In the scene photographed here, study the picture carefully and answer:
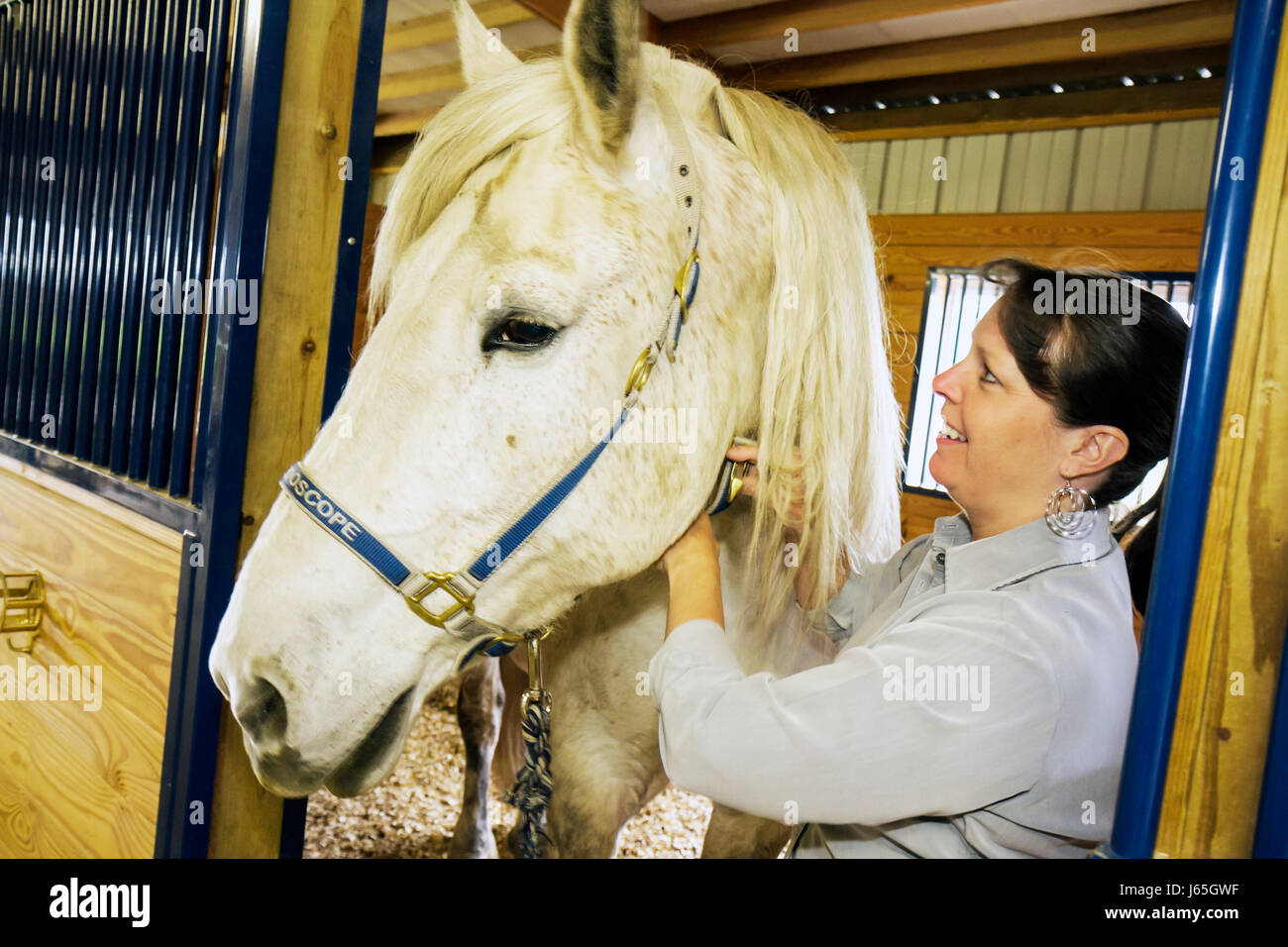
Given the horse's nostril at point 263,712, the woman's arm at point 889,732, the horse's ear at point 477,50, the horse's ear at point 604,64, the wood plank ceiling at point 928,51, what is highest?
the wood plank ceiling at point 928,51

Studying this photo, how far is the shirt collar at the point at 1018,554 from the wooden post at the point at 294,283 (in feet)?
3.35

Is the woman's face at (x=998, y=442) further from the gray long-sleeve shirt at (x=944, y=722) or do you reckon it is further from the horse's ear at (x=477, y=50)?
the horse's ear at (x=477, y=50)

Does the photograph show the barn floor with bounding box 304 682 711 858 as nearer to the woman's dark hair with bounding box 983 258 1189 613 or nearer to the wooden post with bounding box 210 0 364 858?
the wooden post with bounding box 210 0 364 858

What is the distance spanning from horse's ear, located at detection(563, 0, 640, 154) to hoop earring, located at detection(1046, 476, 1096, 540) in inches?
28.1

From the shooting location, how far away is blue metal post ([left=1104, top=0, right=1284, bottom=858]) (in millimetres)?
718

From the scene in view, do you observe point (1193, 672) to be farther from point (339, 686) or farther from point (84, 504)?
point (84, 504)

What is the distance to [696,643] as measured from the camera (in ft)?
3.23

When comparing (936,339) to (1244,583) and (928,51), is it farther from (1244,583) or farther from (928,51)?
(1244,583)

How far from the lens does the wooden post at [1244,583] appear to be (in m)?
0.71

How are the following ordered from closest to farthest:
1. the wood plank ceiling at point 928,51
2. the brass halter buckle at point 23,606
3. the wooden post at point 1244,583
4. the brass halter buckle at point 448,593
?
the wooden post at point 1244,583
the brass halter buckle at point 448,593
the brass halter buckle at point 23,606
the wood plank ceiling at point 928,51

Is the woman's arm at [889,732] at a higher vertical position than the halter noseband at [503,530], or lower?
lower

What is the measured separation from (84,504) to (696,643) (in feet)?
4.16

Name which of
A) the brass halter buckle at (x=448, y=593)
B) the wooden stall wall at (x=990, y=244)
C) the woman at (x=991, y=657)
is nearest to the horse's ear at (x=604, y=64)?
the woman at (x=991, y=657)
